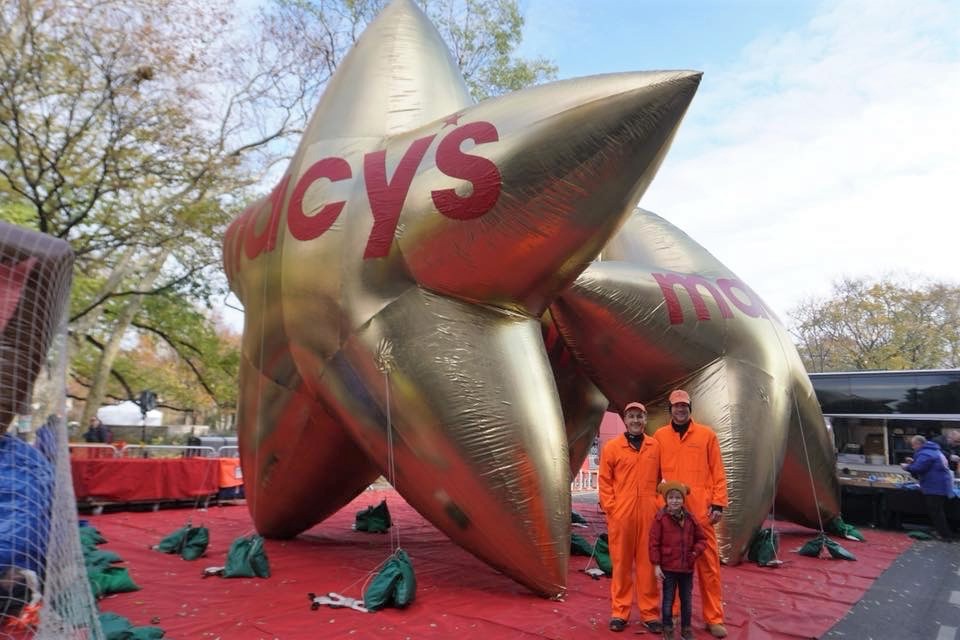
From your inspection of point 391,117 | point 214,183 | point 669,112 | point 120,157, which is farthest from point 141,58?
point 669,112

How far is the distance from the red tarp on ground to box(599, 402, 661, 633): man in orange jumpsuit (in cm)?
31

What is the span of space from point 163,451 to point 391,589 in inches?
610

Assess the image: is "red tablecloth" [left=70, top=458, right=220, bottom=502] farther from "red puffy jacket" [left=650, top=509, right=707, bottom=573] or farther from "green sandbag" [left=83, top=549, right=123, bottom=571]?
"red puffy jacket" [left=650, top=509, right=707, bottom=573]

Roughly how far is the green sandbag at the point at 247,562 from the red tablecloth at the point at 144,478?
205 inches

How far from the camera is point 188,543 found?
261 inches

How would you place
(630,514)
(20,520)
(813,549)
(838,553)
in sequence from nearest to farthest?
(20,520) < (630,514) < (838,553) < (813,549)

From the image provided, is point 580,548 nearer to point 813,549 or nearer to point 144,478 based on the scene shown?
point 813,549

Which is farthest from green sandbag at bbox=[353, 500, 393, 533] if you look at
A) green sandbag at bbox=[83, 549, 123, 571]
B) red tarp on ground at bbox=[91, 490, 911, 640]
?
green sandbag at bbox=[83, 549, 123, 571]

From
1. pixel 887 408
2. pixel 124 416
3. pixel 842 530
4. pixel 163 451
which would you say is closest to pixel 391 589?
pixel 842 530

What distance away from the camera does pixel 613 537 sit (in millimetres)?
4633

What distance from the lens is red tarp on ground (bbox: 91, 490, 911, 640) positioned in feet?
14.2

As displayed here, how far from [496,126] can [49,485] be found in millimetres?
3965

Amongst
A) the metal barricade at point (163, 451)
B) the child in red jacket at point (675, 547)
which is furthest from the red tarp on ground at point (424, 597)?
the metal barricade at point (163, 451)

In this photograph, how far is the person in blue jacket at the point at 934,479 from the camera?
348 inches
